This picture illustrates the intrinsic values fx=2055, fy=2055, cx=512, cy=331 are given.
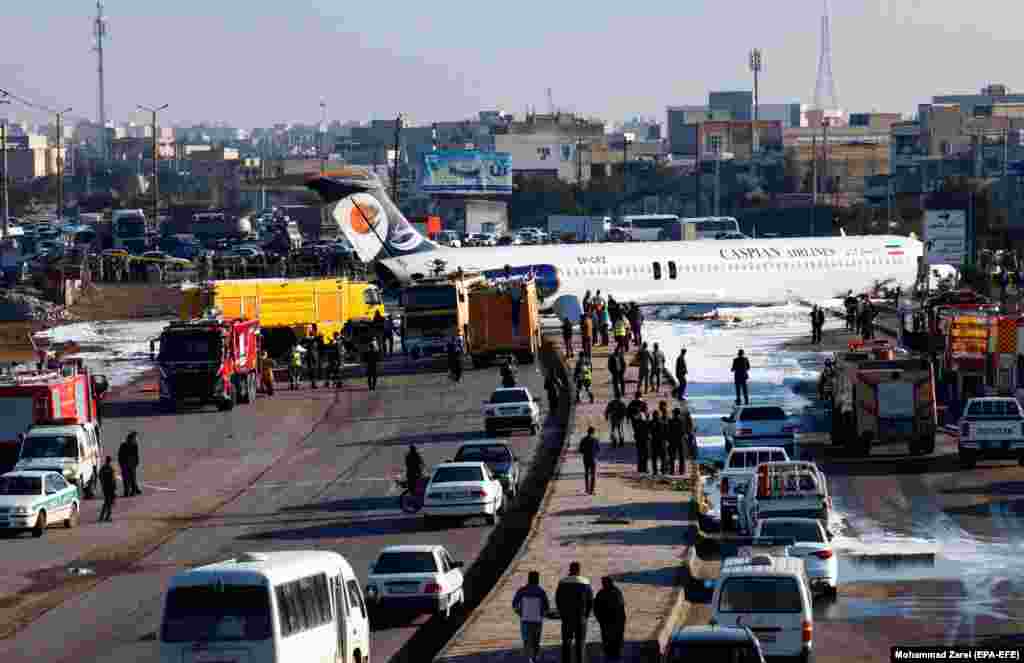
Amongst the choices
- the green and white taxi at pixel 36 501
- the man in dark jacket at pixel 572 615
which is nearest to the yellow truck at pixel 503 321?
the green and white taxi at pixel 36 501

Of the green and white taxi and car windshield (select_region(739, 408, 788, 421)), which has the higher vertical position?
car windshield (select_region(739, 408, 788, 421))

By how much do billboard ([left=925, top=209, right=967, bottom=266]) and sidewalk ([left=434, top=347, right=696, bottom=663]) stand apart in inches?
1665

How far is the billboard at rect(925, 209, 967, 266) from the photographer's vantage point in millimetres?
84812

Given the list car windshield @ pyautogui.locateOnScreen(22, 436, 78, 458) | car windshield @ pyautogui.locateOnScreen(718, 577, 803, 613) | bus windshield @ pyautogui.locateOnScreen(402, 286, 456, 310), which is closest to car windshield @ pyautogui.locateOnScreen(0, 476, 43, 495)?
car windshield @ pyautogui.locateOnScreen(22, 436, 78, 458)

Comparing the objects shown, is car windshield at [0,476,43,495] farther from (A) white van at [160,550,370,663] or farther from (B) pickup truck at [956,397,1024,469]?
(B) pickup truck at [956,397,1024,469]

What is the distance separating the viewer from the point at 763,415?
42906 mm

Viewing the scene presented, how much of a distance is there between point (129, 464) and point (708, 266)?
145 ft

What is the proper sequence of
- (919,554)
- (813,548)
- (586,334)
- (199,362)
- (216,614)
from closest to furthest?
(216,614) → (813,548) → (919,554) → (199,362) → (586,334)

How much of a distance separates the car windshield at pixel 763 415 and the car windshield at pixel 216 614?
25.4 meters

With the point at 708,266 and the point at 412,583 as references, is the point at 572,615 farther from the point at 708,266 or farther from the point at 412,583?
the point at 708,266

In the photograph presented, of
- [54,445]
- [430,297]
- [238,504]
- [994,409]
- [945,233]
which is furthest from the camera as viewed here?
[945,233]

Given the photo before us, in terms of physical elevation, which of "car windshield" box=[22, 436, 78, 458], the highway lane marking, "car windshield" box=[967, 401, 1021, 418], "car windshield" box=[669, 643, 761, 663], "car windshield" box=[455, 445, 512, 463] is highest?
"car windshield" box=[669, 643, 761, 663]

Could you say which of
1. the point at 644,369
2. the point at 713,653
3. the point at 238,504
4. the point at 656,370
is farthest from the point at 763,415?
the point at 713,653

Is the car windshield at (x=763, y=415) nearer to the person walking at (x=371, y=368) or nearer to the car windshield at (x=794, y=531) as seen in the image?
the car windshield at (x=794, y=531)
